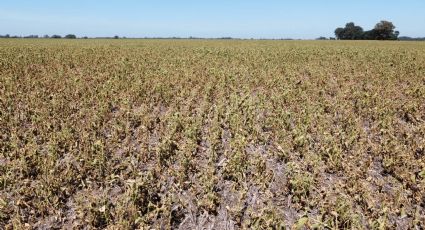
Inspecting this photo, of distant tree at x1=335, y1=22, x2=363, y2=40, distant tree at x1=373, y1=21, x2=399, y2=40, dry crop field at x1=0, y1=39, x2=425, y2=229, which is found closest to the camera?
dry crop field at x1=0, y1=39, x2=425, y2=229

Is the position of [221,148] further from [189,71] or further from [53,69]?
[53,69]

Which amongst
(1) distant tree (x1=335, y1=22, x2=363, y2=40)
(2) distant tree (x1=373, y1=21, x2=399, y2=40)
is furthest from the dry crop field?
(1) distant tree (x1=335, y1=22, x2=363, y2=40)

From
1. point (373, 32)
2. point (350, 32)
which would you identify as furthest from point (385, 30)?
point (350, 32)

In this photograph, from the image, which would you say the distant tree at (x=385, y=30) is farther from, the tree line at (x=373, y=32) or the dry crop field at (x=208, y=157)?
the dry crop field at (x=208, y=157)

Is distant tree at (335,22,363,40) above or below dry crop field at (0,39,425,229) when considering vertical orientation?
above

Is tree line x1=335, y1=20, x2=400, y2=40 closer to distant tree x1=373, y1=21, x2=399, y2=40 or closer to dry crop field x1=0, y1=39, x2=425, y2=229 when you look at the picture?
distant tree x1=373, y1=21, x2=399, y2=40

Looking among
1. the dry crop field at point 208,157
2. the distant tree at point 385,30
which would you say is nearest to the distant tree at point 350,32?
the distant tree at point 385,30

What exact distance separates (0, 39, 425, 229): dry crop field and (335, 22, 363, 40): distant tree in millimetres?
118416

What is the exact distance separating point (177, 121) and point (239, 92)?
4.16 meters

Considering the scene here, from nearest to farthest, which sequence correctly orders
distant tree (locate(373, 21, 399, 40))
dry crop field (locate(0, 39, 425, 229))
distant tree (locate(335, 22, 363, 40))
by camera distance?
dry crop field (locate(0, 39, 425, 229)) < distant tree (locate(373, 21, 399, 40)) < distant tree (locate(335, 22, 363, 40))

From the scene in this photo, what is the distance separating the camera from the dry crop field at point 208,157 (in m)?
5.48

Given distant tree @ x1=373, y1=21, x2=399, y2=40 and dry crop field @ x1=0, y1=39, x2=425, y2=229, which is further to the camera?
distant tree @ x1=373, y1=21, x2=399, y2=40

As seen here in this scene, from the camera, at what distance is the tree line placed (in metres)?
105

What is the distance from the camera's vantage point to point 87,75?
14.5 meters
